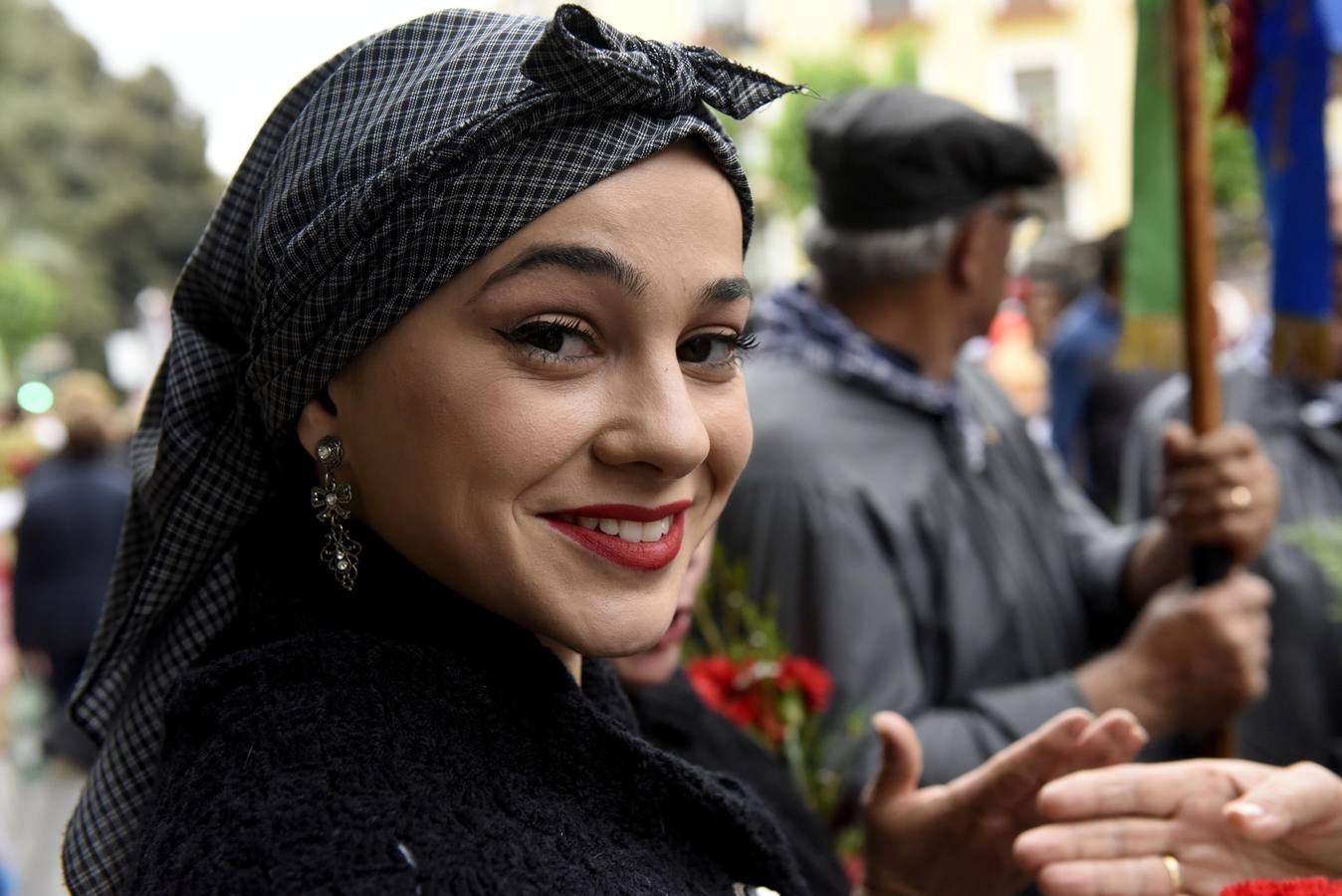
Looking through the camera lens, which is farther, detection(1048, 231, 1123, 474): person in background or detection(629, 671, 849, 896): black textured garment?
detection(1048, 231, 1123, 474): person in background

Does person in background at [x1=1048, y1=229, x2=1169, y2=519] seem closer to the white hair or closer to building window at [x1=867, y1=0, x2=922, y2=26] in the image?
the white hair

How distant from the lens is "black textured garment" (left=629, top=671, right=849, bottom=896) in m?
1.87

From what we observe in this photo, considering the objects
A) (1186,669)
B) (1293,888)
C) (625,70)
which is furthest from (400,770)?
(1186,669)

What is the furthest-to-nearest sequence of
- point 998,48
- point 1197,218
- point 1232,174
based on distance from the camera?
point 998,48
point 1232,174
point 1197,218

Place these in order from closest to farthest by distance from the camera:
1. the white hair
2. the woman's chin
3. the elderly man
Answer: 1. the woman's chin
2. the elderly man
3. the white hair

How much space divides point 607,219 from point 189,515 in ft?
1.89

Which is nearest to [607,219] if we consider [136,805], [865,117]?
[136,805]

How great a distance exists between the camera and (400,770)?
3.93 feet

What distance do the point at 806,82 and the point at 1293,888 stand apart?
75.4ft

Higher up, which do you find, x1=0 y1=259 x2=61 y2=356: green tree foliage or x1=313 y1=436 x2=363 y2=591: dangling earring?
x1=313 y1=436 x2=363 y2=591: dangling earring

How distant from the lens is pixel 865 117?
3223 mm

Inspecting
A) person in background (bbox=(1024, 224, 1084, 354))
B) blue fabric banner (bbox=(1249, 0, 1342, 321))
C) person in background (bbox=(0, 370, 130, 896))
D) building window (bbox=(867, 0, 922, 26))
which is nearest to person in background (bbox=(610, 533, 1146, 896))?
blue fabric banner (bbox=(1249, 0, 1342, 321))

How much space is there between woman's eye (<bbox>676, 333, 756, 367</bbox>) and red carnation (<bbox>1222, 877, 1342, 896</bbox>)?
0.80 meters

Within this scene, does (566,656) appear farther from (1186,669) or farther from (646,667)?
(1186,669)
